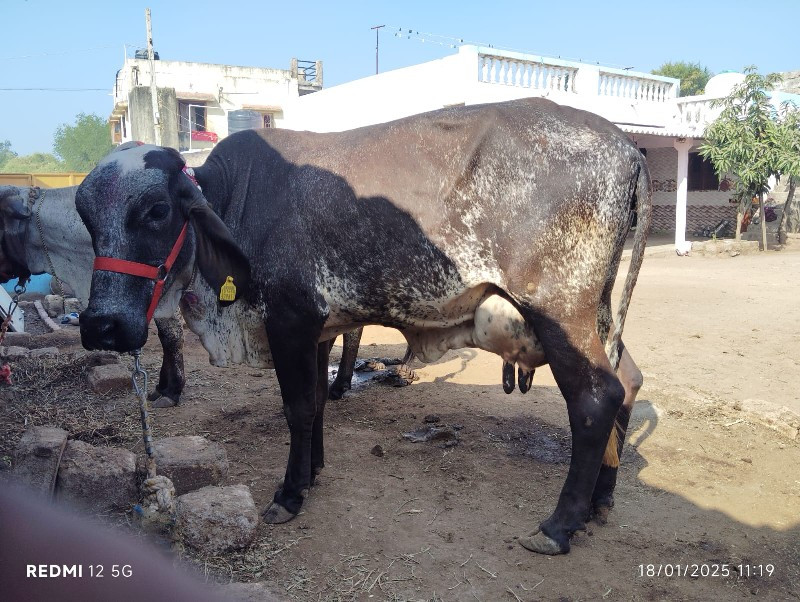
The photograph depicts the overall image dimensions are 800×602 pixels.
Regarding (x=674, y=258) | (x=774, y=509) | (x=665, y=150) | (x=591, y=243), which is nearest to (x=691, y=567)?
(x=774, y=509)

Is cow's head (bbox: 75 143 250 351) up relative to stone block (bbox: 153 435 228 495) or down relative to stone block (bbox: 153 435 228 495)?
up

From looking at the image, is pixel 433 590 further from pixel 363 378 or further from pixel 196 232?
pixel 363 378

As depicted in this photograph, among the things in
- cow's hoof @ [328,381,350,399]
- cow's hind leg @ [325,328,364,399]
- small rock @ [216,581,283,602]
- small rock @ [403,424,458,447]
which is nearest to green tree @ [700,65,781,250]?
cow's hind leg @ [325,328,364,399]

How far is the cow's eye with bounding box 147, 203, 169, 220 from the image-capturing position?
11.0 ft

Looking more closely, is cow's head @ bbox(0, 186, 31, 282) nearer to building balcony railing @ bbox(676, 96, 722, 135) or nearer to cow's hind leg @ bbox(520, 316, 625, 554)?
cow's hind leg @ bbox(520, 316, 625, 554)

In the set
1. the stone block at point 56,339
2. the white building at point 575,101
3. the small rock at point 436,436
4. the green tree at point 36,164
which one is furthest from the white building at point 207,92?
the green tree at point 36,164

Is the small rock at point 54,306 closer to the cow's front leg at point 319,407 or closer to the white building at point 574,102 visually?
the white building at point 574,102

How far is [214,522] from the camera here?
3148 millimetres

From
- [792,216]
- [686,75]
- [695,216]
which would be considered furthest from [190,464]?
[686,75]

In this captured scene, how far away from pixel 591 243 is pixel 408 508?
5.66 ft

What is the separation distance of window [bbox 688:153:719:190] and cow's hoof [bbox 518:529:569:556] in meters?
17.2

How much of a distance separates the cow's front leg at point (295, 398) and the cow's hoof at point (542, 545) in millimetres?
1218

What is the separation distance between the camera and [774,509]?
3623 millimetres

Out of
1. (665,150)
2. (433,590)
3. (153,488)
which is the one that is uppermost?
(665,150)
